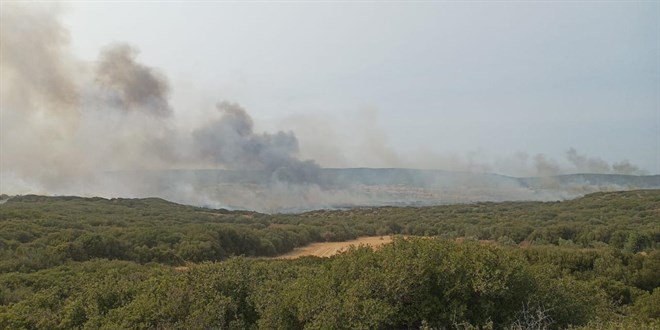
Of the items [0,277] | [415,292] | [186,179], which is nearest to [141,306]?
[415,292]

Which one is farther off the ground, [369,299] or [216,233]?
[369,299]

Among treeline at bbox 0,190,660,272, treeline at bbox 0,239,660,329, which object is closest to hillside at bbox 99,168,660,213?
treeline at bbox 0,190,660,272

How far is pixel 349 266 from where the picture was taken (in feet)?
30.0

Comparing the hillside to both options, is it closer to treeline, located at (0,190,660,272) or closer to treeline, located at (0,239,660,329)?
treeline, located at (0,190,660,272)

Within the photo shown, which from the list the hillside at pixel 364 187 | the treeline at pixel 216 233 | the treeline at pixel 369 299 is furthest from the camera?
the hillside at pixel 364 187

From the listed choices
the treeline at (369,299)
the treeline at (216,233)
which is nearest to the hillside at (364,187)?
the treeline at (216,233)

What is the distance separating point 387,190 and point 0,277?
9656 cm

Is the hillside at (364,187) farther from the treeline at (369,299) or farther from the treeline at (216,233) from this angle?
the treeline at (369,299)

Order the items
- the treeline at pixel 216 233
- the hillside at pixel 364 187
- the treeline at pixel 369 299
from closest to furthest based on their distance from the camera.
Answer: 1. the treeline at pixel 369 299
2. the treeline at pixel 216 233
3. the hillside at pixel 364 187

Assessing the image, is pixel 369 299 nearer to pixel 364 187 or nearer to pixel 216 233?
pixel 216 233

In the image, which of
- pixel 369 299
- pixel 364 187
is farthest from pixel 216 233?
pixel 364 187

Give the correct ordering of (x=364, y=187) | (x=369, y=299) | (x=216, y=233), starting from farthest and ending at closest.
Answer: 1. (x=364, y=187)
2. (x=216, y=233)
3. (x=369, y=299)

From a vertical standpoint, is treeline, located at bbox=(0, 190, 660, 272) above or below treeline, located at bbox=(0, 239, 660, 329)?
below

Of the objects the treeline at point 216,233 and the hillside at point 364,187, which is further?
Answer: the hillside at point 364,187
